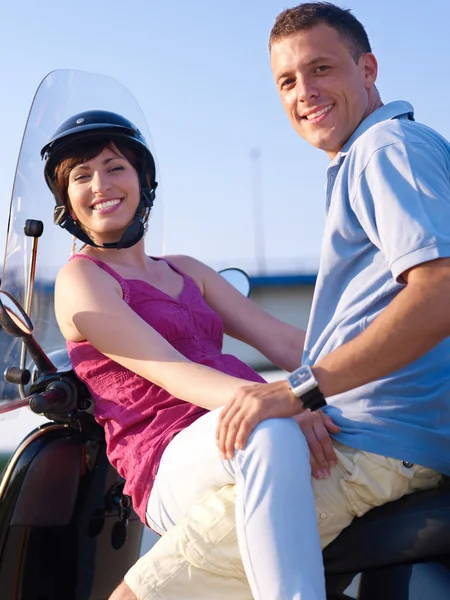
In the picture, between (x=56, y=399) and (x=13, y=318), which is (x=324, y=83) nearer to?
(x=13, y=318)

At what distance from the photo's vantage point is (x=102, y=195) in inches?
104

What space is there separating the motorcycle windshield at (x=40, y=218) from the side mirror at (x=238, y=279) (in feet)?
2.03

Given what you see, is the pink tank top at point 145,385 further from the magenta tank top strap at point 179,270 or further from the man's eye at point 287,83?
the man's eye at point 287,83

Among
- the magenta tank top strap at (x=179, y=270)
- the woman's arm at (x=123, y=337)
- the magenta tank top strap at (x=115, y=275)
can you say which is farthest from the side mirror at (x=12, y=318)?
the magenta tank top strap at (x=179, y=270)

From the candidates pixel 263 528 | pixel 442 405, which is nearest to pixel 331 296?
pixel 442 405

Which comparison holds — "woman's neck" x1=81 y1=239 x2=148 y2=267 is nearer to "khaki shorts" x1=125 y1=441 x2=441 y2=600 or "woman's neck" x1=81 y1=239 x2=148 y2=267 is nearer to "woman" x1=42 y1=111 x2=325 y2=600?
"woman" x1=42 y1=111 x2=325 y2=600

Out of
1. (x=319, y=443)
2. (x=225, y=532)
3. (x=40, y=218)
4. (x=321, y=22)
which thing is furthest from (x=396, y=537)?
(x=40, y=218)

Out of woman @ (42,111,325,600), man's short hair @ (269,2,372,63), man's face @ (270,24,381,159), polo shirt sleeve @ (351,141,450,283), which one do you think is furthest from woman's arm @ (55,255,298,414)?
man's short hair @ (269,2,372,63)

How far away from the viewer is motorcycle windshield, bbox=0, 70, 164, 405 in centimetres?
261

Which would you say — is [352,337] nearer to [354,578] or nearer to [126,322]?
[354,578]

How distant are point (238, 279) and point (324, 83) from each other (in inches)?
42.8

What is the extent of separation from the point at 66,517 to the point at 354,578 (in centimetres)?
95

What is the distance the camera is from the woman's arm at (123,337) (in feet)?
7.16

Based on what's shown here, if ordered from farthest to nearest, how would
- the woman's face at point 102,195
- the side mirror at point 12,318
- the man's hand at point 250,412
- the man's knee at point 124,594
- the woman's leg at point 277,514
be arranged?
the woman's face at point 102,195
the side mirror at point 12,318
the man's knee at point 124,594
the man's hand at point 250,412
the woman's leg at point 277,514
